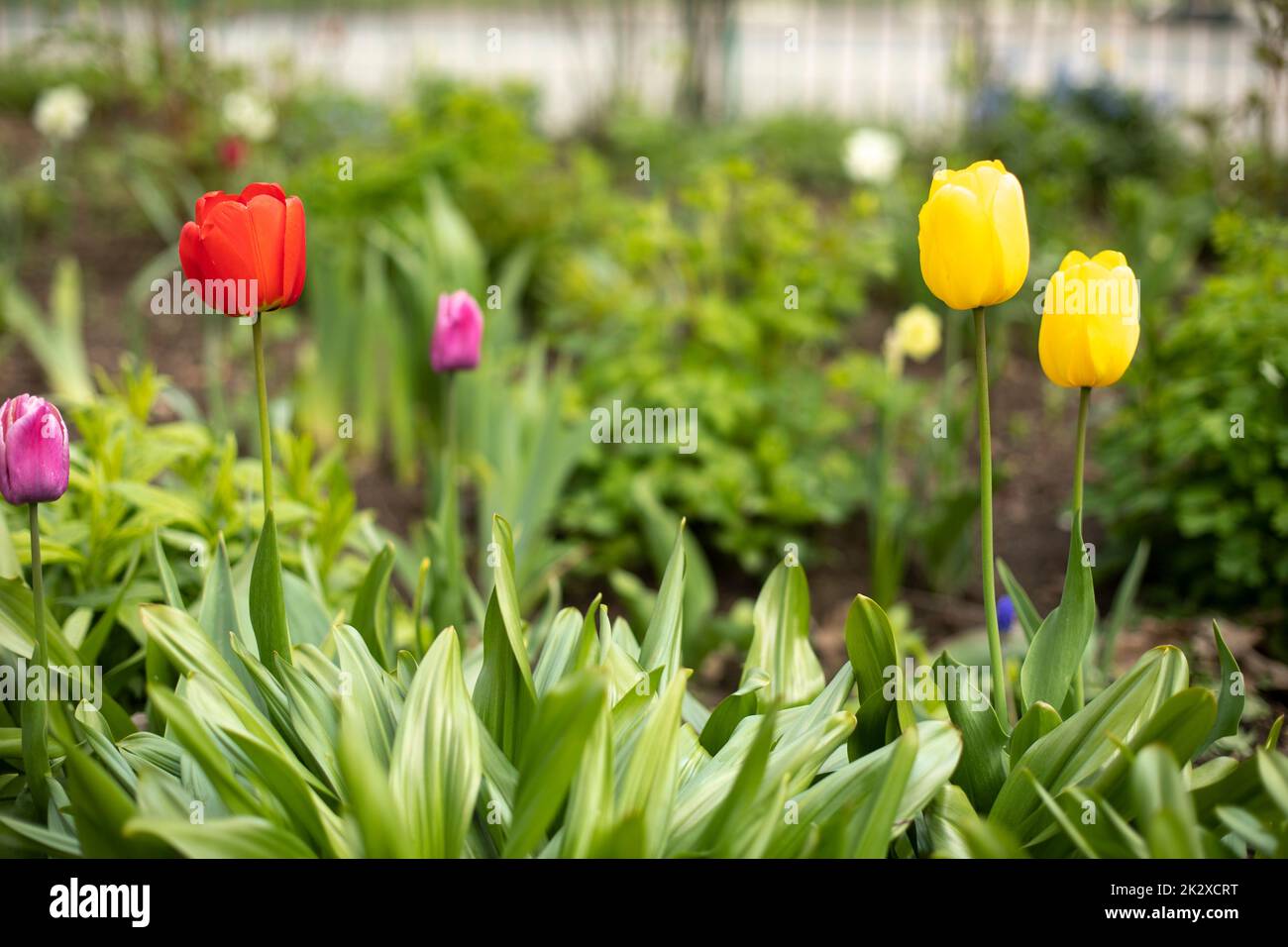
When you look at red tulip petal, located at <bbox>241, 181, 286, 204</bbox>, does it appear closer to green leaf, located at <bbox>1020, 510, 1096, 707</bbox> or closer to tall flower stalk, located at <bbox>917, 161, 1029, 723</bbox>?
tall flower stalk, located at <bbox>917, 161, 1029, 723</bbox>

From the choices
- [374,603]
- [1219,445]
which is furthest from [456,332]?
[1219,445]

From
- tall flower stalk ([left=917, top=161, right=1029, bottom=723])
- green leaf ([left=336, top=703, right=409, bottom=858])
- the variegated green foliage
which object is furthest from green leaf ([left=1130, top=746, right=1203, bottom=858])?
green leaf ([left=336, top=703, right=409, bottom=858])

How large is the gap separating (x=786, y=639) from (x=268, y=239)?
0.92 m

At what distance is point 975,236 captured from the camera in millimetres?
1538

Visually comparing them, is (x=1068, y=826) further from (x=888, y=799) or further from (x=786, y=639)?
(x=786, y=639)

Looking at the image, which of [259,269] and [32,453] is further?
[259,269]

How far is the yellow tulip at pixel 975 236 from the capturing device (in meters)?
1.53

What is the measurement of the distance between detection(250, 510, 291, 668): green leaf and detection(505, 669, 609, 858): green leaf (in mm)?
412

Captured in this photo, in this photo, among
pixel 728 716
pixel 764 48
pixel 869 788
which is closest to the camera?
pixel 869 788

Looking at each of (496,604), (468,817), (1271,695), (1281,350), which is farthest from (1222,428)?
(468,817)

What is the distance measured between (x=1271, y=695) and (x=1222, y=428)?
528 millimetres
